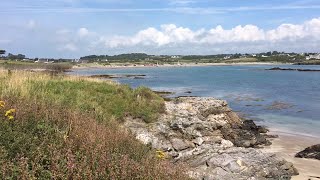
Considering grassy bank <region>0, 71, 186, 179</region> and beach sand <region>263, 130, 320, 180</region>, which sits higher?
grassy bank <region>0, 71, 186, 179</region>

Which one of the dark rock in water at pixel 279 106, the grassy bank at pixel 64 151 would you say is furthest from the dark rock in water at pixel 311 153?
the dark rock in water at pixel 279 106

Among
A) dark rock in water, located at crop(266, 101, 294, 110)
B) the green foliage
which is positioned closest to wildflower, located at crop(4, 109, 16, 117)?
the green foliage

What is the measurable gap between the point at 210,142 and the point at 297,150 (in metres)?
6.24

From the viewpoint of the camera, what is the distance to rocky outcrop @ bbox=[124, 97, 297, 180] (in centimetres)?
1238

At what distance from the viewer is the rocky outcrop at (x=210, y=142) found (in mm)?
12375

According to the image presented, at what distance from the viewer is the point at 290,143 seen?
76.1 feet

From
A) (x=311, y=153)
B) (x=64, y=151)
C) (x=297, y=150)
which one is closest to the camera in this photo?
(x=64, y=151)

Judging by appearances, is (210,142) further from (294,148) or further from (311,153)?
(294,148)

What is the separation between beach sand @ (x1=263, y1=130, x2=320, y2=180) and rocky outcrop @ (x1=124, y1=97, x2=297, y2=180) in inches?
32.6

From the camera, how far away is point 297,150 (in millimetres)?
21266

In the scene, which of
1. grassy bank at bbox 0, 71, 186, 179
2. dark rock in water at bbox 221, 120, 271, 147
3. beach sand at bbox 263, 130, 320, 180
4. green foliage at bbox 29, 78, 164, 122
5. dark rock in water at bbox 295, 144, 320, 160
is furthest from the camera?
dark rock in water at bbox 221, 120, 271, 147

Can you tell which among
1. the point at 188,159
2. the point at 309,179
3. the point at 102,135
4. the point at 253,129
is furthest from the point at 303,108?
the point at 102,135

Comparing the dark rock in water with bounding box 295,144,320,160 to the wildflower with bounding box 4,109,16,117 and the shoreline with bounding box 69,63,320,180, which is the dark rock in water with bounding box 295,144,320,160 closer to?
the shoreline with bounding box 69,63,320,180

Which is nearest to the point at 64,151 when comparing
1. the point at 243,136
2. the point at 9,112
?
the point at 9,112
